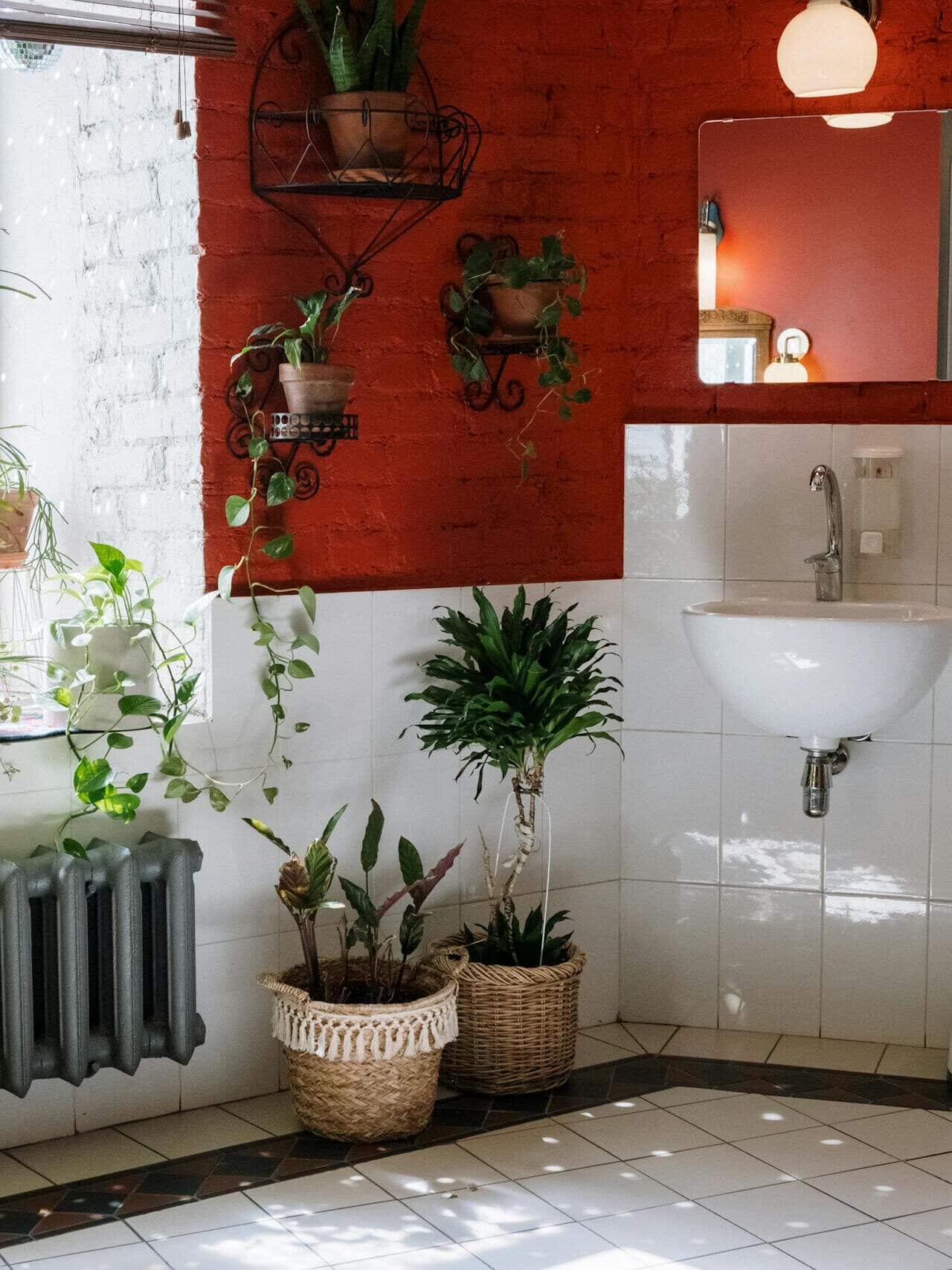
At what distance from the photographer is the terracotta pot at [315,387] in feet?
9.04

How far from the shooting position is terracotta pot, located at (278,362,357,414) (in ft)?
9.04

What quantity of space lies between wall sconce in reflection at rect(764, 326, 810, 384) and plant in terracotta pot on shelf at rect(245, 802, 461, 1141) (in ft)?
4.00

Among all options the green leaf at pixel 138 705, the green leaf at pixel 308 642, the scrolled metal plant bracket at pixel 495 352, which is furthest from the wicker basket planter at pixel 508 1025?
the scrolled metal plant bracket at pixel 495 352

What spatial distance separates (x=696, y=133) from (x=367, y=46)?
2.67 feet

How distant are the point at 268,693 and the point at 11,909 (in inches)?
23.2

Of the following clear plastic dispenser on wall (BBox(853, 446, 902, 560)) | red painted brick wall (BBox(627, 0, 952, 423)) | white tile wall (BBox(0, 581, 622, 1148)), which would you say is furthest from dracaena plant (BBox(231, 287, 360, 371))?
clear plastic dispenser on wall (BBox(853, 446, 902, 560))

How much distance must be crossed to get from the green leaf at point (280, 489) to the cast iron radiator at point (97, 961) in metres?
0.64

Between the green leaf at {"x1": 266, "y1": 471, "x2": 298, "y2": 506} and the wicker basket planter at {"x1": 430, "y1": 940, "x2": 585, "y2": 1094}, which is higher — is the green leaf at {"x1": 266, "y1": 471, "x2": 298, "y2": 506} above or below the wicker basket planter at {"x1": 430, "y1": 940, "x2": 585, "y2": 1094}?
above

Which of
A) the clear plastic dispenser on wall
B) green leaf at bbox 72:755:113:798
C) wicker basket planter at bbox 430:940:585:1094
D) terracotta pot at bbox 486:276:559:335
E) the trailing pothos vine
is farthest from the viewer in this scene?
the clear plastic dispenser on wall

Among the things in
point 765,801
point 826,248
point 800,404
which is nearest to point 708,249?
point 826,248

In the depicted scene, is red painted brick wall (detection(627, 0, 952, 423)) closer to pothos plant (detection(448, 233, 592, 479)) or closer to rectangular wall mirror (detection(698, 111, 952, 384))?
rectangular wall mirror (detection(698, 111, 952, 384))

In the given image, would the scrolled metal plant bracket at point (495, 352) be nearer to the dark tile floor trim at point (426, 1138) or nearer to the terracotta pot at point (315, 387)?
the terracotta pot at point (315, 387)

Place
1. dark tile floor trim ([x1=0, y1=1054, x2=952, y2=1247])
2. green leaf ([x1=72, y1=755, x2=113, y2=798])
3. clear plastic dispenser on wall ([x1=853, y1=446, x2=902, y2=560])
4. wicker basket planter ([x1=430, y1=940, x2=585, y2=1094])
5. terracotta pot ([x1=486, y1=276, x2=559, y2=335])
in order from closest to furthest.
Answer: dark tile floor trim ([x1=0, y1=1054, x2=952, y2=1247])
green leaf ([x1=72, y1=755, x2=113, y2=798])
wicker basket planter ([x1=430, y1=940, x2=585, y2=1094])
terracotta pot ([x1=486, y1=276, x2=559, y2=335])
clear plastic dispenser on wall ([x1=853, y1=446, x2=902, y2=560])

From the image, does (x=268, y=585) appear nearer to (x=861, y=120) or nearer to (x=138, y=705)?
(x=138, y=705)
